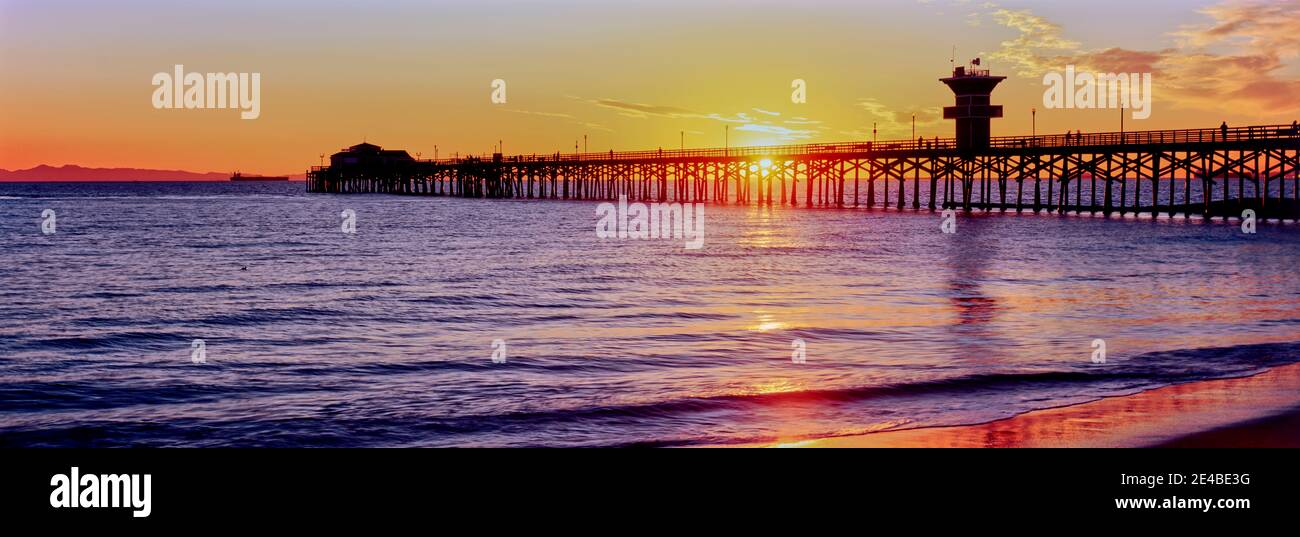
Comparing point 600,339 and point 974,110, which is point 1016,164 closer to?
point 974,110

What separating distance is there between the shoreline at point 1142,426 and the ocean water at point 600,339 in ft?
1.49

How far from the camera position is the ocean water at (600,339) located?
36.5 feet

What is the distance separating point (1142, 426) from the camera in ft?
32.8

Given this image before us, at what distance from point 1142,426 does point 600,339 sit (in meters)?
8.40

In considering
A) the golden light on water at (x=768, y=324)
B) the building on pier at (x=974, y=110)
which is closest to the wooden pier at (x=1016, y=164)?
the building on pier at (x=974, y=110)

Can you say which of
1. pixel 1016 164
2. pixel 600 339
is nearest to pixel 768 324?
pixel 600 339

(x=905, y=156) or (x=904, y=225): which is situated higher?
(x=905, y=156)

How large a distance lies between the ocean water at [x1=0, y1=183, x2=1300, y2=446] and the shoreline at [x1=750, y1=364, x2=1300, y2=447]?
0.45m

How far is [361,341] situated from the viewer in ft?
54.6
